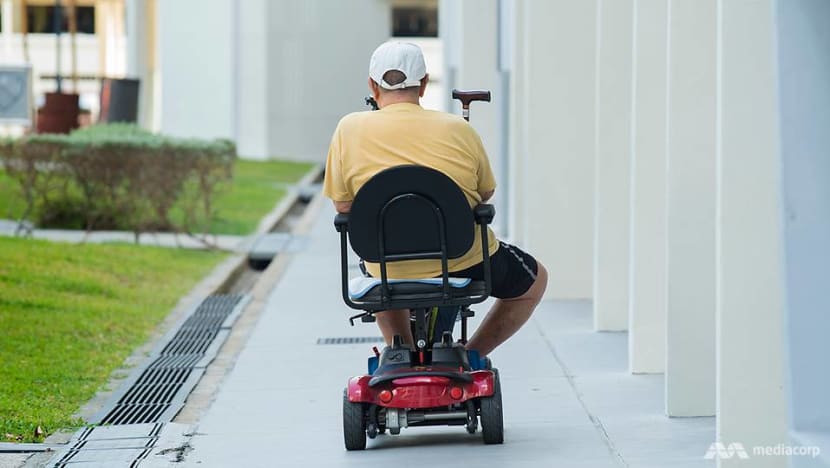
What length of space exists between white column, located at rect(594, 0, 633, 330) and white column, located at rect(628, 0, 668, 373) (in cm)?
119

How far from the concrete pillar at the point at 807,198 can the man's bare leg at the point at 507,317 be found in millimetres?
1724

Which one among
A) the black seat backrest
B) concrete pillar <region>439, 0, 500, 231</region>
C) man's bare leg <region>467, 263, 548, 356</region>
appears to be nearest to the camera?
the black seat backrest

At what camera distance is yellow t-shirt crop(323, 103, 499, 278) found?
5.55 metres

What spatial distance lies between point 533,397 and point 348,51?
2610 cm

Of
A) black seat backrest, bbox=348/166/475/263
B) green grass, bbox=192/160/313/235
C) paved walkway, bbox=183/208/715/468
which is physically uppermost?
black seat backrest, bbox=348/166/475/263

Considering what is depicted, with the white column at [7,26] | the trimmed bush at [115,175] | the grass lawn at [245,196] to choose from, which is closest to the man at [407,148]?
the trimmed bush at [115,175]

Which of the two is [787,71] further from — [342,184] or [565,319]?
[565,319]

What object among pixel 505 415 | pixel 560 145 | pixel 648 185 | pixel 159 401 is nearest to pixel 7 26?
pixel 560 145

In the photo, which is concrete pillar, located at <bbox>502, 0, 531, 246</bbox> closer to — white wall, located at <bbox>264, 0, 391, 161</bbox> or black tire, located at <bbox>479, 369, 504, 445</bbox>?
black tire, located at <bbox>479, 369, 504, 445</bbox>

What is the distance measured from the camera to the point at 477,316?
977 centimetres

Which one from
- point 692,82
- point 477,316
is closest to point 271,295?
point 477,316

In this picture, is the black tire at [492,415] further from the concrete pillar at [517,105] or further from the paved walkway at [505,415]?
the concrete pillar at [517,105]

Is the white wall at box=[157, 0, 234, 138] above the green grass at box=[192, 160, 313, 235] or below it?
above

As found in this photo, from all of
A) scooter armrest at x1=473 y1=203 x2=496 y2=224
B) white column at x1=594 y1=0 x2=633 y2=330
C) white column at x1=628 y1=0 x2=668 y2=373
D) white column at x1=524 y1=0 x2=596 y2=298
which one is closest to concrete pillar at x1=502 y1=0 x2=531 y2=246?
white column at x1=524 y1=0 x2=596 y2=298
